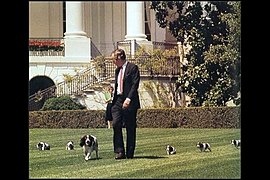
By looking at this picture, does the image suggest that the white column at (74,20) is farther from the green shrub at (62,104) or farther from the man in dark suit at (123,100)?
the green shrub at (62,104)

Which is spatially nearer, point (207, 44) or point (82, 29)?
point (82, 29)

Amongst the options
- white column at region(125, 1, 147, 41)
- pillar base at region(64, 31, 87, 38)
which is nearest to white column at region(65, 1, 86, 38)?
pillar base at region(64, 31, 87, 38)

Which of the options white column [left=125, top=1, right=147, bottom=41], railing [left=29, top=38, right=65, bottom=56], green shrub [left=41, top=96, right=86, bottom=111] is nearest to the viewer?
white column [left=125, top=1, right=147, bottom=41]

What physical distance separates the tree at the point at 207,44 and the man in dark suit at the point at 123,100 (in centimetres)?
50

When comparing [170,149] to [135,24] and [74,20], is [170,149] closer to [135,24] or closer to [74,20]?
[135,24]

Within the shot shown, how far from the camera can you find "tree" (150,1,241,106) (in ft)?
35.6

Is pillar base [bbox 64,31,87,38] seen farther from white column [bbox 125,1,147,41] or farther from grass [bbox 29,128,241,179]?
grass [bbox 29,128,241,179]

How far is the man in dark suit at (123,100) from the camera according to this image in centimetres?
1084

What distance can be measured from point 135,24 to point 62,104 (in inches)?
46.6

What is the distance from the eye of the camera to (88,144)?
10828 millimetres

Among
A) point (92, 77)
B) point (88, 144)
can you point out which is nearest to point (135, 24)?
point (92, 77)

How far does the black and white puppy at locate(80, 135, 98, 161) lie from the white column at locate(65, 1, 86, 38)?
111 centimetres
